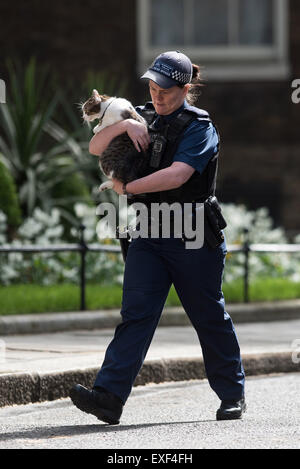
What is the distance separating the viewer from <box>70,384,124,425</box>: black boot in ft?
19.6

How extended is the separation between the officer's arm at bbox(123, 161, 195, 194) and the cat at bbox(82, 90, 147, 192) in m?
0.12

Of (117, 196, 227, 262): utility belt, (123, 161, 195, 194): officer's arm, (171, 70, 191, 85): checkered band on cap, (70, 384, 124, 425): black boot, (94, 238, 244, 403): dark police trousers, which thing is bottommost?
(70, 384, 124, 425): black boot

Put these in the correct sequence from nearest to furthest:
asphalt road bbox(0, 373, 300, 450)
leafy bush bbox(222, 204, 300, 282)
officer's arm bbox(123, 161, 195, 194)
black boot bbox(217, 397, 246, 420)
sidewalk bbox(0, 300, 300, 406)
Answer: asphalt road bbox(0, 373, 300, 450), officer's arm bbox(123, 161, 195, 194), black boot bbox(217, 397, 246, 420), sidewalk bbox(0, 300, 300, 406), leafy bush bbox(222, 204, 300, 282)

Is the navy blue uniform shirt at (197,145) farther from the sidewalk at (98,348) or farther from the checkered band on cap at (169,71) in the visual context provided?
the sidewalk at (98,348)

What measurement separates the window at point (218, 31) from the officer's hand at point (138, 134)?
40.9 feet

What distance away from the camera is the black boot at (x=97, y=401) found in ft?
19.6

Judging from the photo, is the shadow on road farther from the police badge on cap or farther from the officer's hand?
the police badge on cap

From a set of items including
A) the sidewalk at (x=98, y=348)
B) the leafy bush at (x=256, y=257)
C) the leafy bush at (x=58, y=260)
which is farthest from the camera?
the leafy bush at (x=256, y=257)

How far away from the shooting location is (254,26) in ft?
61.4

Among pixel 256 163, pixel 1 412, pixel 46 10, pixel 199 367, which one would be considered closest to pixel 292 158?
pixel 256 163

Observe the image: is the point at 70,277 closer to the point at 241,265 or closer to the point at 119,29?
the point at 241,265

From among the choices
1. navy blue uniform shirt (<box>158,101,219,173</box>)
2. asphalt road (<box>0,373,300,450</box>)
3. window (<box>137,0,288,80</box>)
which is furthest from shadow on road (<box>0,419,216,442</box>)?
window (<box>137,0,288,80</box>)

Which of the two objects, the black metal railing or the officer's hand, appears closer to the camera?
the officer's hand

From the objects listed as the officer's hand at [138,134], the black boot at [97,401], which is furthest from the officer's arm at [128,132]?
the black boot at [97,401]
